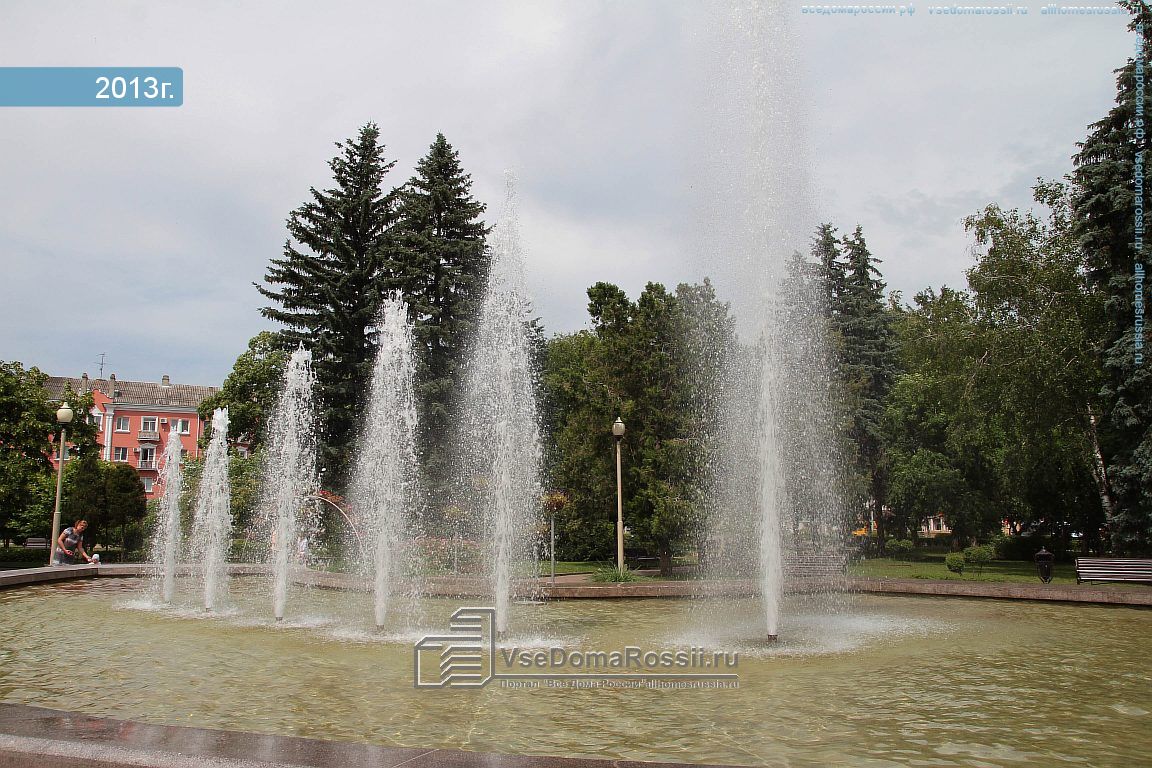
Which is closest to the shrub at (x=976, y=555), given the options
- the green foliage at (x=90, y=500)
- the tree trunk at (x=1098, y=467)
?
the tree trunk at (x=1098, y=467)

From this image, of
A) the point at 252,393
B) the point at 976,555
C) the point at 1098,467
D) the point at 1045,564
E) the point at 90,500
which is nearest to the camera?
the point at 1045,564

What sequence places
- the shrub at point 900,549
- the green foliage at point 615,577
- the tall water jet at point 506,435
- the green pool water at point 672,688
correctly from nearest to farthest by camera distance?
1. the green pool water at point 672,688
2. the tall water jet at point 506,435
3. the green foliage at point 615,577
4. the shrub at point 900,549

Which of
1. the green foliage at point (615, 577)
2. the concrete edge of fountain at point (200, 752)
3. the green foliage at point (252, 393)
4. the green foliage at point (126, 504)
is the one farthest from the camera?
the green foliage at point (252, 393)

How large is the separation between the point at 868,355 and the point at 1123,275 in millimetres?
15980

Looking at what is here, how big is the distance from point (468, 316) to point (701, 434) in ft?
48.5

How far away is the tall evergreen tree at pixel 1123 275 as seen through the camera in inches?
826

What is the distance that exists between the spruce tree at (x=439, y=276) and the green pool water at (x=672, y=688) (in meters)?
19.6

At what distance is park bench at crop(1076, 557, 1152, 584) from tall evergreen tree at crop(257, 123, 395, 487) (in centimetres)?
2586

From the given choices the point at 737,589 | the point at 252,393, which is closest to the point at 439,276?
the point at 252,393

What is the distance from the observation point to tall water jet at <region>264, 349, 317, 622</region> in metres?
13.9

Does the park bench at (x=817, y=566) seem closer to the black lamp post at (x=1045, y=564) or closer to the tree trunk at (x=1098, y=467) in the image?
the black lamp post at (x=1045, y=564)

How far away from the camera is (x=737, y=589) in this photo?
54.2 ft

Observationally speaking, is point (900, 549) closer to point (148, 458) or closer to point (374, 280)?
point (374, 280)

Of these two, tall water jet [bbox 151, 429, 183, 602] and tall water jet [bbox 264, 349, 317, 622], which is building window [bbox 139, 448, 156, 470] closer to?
tall water jet [bbox 264, 349, 317, 622]
